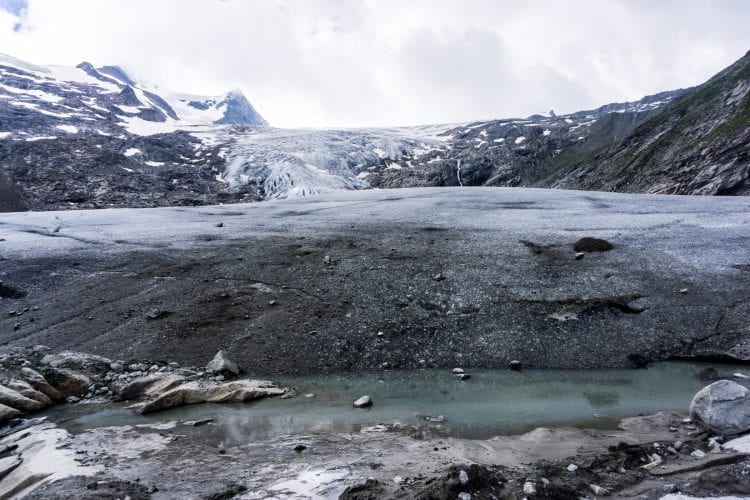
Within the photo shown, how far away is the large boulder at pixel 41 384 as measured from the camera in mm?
9742

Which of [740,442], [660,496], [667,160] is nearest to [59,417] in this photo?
[660,496]

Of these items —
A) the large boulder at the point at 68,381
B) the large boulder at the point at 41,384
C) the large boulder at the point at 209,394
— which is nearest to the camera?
the large boulder at the point at 209,394

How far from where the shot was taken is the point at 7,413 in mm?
8539

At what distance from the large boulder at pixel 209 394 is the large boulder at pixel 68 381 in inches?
79.8

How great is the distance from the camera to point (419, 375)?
1096 centimetres

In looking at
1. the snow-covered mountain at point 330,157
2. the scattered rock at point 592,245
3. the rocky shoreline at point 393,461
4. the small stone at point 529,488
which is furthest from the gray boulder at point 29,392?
the snow-covered mountain at point 330,157

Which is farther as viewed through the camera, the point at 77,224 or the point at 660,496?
the point at 77,224

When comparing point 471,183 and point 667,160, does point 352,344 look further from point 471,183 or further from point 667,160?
point 471,183

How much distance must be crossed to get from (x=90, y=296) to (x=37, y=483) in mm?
10041

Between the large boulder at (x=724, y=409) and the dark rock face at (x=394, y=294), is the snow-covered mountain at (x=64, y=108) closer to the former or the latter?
the dark rock face at (x=394, y=294)

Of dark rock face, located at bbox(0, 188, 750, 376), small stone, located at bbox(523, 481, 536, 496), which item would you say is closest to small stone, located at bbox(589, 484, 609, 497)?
small stone, located at bbox(523, 481, 536, 496)

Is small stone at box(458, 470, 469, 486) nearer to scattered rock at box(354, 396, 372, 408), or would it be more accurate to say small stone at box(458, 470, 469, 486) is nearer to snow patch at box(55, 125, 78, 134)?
scattered rock at box(354, 396, 372, 408)

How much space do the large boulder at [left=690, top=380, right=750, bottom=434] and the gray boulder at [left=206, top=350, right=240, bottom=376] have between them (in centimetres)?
975

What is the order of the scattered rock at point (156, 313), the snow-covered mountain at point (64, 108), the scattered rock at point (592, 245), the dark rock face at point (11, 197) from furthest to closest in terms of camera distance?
1. the snow-covered mountain at point (64, 108)
2. the dark rock face at point (11, 197)
3. the scattered rock at point (592, 245)
4. the scattered rock at point (156, 313)
